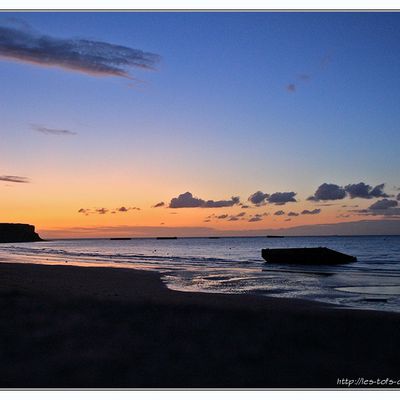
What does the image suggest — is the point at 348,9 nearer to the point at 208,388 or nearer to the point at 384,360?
the point at 384,360

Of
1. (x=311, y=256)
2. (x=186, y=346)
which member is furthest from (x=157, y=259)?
(x=186, y=346)

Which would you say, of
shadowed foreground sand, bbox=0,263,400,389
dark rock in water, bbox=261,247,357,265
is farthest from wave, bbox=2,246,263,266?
shadowed foreground sand, bbox=0,263,400,389

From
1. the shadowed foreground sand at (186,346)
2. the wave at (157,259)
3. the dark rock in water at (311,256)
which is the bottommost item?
the wave at (157,259)

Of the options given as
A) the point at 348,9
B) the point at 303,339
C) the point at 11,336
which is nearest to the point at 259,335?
the point at 303,339

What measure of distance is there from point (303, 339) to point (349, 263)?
113 feet

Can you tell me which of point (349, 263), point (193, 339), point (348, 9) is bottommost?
point (349, 263)

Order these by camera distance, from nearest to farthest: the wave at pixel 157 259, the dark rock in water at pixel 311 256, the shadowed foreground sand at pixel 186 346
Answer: the shadowed foreground sand at pixel 186 346, the dark rock in water at pixel 311 256, the wave at pixel 157 259

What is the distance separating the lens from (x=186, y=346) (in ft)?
22.0

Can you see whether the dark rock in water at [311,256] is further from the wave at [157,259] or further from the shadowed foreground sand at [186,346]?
the shadowed foreground sand at [186,346]

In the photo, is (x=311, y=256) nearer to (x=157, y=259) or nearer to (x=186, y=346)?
(x=157, y=259)

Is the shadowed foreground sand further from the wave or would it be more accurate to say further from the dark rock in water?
the wave

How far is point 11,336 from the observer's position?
23.4 ft

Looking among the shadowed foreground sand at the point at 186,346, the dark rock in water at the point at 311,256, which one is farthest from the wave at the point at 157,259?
the shadowed foreground sand at the point at 186,346

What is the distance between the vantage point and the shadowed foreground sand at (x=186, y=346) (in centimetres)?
583
